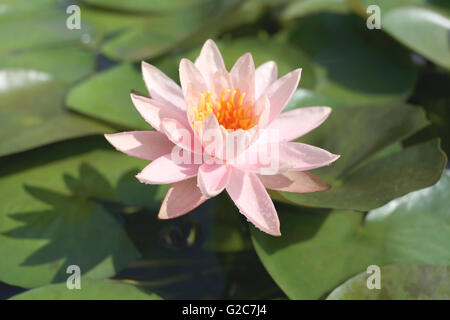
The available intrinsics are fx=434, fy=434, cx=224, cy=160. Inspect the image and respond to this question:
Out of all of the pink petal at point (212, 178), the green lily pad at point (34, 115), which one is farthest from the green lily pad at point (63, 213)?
the pink petal at point (212, 178)

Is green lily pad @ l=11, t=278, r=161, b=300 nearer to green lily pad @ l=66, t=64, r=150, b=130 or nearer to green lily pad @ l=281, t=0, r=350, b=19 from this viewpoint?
green lily pad @ l=66, t=64, r=150, b=130

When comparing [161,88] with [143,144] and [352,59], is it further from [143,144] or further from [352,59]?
[352,59]

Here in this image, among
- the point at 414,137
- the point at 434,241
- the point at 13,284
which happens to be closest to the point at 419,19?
the point at 414,137

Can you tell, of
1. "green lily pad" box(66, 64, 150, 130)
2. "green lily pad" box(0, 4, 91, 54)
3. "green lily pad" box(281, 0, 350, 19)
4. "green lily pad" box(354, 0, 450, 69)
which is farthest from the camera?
"green lily pad" box(281, 0, 350, 19)

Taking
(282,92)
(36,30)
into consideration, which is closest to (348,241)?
(282,92)

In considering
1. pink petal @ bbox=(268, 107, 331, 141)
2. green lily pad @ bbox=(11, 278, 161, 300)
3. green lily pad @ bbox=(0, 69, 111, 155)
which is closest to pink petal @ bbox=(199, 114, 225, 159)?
pink petal @ bbox=(268, 107, 331, 141)

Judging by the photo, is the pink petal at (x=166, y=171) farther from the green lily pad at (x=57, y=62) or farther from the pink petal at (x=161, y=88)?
the green lily pad at (x=57, y=62)
